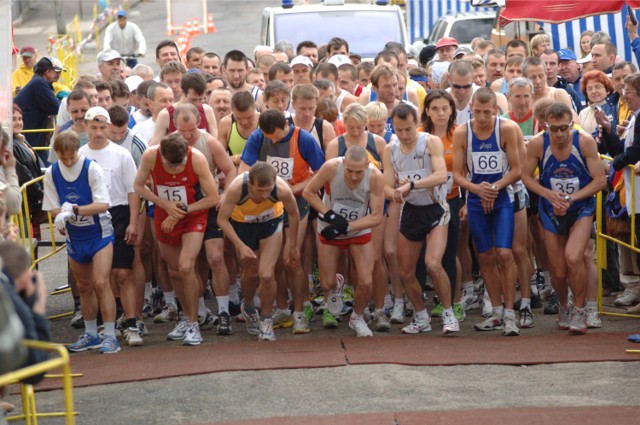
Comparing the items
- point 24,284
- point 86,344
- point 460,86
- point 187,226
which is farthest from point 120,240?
point 24,284

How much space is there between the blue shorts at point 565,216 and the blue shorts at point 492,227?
0.28m

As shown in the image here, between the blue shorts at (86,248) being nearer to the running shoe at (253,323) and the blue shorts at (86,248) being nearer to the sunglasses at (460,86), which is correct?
the running shoe at (253,323)

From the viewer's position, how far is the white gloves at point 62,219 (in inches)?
383

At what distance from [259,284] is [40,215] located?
2.51 m

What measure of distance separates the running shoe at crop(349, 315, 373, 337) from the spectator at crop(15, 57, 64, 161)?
6.38 meters

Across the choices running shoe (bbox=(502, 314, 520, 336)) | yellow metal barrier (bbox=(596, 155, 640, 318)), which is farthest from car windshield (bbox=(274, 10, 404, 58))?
running shoe (bbox=(502, 314, 520, 336))

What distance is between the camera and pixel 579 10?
48.4 feet

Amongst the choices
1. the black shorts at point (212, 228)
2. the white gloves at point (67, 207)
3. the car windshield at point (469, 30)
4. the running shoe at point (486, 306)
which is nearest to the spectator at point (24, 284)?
the white gloves at point (67, 207)

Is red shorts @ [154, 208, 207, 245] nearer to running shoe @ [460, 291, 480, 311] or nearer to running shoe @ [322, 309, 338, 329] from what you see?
running shoe @ [322, 309, 338, 329]

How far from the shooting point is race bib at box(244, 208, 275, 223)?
10078 mm

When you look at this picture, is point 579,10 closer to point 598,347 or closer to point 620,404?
point 598,347

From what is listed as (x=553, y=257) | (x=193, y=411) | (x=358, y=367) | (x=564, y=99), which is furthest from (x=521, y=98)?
(x=193, y=411)

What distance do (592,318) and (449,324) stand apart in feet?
3.99

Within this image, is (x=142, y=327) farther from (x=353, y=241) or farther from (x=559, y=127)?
(x=559, y=127)
